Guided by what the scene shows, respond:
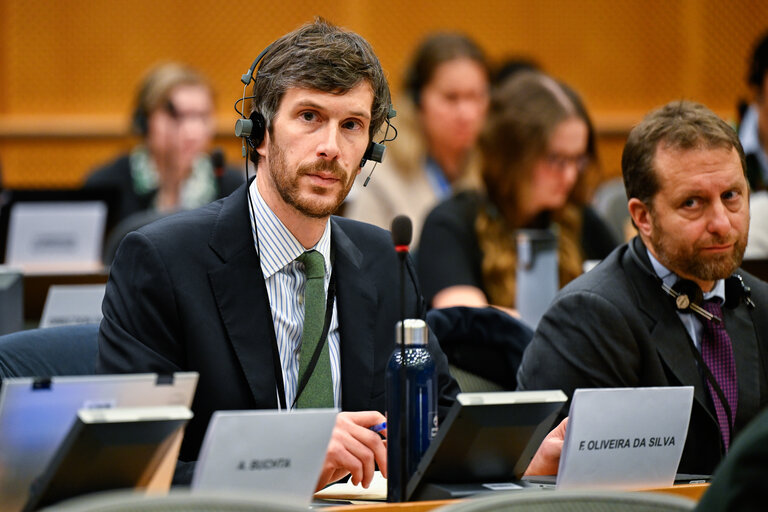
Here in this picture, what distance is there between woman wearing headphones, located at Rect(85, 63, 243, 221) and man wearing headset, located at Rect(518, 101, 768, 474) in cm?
307

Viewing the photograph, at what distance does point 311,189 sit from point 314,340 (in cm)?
28

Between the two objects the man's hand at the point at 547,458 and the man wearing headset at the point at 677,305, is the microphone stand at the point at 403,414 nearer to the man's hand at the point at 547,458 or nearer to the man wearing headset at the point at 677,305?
the man's hand at the point at 547,458

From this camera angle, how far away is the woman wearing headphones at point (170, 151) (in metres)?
5.14

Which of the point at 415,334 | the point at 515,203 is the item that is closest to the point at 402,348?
the point at 415,334

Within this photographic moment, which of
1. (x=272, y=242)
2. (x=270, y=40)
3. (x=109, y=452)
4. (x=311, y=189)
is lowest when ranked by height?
(x=109, y=452)

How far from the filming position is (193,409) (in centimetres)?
189

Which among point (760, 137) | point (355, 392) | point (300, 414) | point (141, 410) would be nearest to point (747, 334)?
point (355, 392)

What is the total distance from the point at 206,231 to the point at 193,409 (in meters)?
0.34

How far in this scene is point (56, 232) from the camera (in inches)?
159

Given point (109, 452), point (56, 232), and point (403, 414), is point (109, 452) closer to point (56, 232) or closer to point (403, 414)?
point (403, 414)

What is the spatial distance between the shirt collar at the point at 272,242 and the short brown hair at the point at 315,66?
0.17m

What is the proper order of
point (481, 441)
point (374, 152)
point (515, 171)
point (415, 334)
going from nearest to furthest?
1. point (481, 441)
2. point (415, 334)
3. point (374, 152)
4. point (515, 171)

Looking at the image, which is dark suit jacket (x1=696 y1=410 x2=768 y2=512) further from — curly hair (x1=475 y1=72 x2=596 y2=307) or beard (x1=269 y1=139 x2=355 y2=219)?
curly hair (x1=475 y1=72 x2=596 y2=307)

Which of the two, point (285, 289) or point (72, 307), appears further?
point (72, 307)
